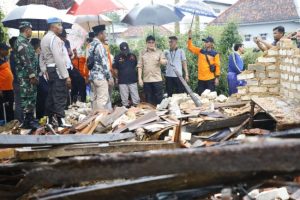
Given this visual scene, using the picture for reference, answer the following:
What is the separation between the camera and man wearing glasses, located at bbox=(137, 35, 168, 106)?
9898mm

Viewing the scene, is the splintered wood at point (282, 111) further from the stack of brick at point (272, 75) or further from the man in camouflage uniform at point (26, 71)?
the man in camouflage uniform at point (26, 71)

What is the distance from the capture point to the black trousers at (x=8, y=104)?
9055mm

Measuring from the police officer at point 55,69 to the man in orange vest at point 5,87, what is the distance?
1645mm

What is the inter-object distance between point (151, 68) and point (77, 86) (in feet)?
7.51

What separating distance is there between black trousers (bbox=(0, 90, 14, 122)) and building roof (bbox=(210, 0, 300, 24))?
3244 cm

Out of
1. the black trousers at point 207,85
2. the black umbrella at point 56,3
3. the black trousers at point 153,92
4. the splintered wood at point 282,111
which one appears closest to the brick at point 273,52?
the splintered wood at point 282,111

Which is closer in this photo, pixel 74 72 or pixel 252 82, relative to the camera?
pixel 252 82

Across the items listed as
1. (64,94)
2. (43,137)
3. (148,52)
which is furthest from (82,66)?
(43,137)

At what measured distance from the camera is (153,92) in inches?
404

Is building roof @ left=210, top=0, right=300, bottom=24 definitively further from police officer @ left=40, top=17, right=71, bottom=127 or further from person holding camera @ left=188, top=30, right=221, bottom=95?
police officer @ left=40, top=17, right=71, bottom=127

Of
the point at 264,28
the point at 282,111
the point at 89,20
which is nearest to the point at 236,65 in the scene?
the point at 89,20

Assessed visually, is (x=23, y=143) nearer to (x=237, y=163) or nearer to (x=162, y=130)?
(x=162, y=130)

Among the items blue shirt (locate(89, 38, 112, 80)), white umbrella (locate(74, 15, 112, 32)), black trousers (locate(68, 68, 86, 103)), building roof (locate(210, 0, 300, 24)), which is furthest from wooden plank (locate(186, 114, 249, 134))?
building roof (locate(210, 0, 300, 24))

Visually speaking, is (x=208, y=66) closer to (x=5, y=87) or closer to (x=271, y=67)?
(x=271, y=67)
